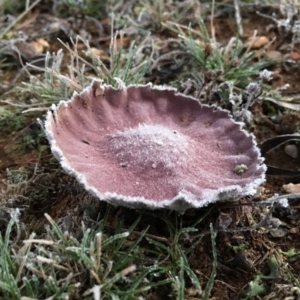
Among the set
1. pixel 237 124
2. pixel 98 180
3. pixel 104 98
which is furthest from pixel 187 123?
pixel 98 180

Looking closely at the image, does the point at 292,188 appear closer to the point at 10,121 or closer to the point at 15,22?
the point at 10,121

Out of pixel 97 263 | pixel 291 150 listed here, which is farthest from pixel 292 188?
pixel 97 263

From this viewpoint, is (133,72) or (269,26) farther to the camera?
(269,26)

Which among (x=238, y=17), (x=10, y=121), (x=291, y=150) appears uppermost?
(x=10, y=121)

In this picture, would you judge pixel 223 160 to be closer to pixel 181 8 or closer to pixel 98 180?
pixel 98 180

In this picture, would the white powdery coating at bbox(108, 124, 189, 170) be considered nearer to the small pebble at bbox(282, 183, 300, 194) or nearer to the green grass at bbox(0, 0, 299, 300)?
the green grass at bbox(0, 0, 299, 300)

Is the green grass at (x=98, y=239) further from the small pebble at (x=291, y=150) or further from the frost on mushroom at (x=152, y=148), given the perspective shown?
the small pebble at (x=291, y=150)
